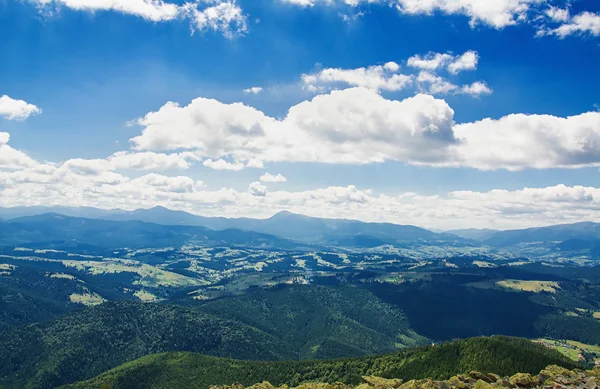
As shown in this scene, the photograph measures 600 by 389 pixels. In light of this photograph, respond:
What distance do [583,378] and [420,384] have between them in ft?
145

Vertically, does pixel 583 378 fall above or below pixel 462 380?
above

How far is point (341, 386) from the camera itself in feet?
443

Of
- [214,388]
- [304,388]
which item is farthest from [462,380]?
[214,388]

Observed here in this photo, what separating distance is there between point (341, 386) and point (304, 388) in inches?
522

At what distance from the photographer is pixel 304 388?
14012cm

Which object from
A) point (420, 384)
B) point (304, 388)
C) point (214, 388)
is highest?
point (420, 384)

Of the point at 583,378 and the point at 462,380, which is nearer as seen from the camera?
the point at 583,378

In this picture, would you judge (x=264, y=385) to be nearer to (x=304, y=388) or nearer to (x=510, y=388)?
(x=304, y=388)

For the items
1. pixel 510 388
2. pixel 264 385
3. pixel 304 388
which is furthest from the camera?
pixel 264 385

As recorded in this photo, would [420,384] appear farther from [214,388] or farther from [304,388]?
[214,388]

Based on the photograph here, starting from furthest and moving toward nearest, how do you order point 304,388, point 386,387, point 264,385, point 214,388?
point 214,388 < point 264,385 < point 304,388 < point 386,387

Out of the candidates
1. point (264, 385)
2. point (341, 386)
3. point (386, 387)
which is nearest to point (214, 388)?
point (264, 385)

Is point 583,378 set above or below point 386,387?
above

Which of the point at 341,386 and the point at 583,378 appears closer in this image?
the point at 583,378
